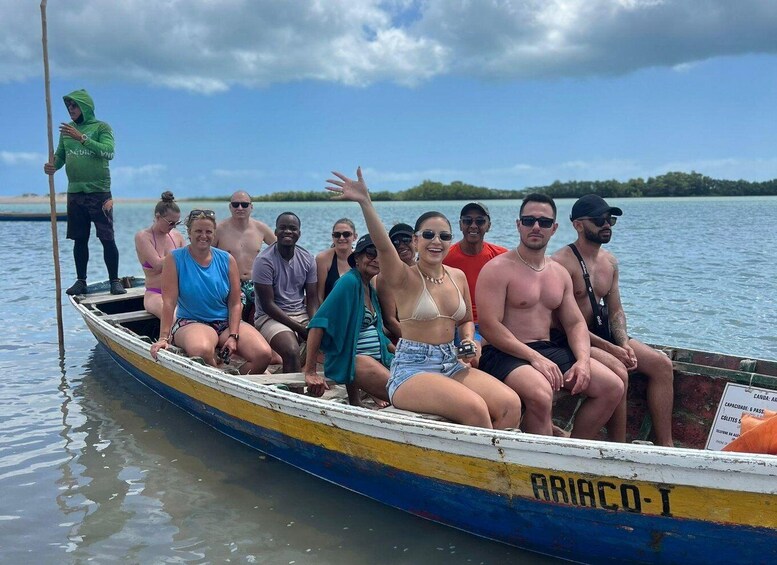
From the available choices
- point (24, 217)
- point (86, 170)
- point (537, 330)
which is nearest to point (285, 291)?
point (537, 330)

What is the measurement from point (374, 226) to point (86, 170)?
23.5 ft

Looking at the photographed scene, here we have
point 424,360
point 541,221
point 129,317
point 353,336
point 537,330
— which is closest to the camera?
point 424,360

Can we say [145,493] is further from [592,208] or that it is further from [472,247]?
[592,208]

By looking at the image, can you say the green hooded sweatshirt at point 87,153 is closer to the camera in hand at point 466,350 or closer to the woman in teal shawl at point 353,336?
the woman in teal shawl at point 353,336

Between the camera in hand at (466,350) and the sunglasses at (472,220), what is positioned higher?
the sunglasses at (472,220)

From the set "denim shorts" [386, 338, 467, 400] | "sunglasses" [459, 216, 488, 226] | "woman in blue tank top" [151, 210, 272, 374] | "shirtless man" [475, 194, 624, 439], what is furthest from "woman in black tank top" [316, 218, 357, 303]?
"denim shorts" [386, 338, 467, 400]

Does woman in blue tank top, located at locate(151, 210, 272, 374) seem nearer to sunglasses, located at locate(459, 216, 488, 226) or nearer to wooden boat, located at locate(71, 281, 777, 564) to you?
wooden boat, located at locate(71, 281, 777, 564)

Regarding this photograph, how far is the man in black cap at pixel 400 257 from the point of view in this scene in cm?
541

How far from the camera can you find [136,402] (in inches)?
331

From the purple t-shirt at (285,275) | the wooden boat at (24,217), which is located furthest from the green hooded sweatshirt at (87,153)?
the wooden boat at (24,217)

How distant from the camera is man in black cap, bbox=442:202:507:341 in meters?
6.09

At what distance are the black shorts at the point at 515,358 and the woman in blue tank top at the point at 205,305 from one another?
2.30m

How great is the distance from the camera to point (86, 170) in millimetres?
10055

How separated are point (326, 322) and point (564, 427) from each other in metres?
2.09
